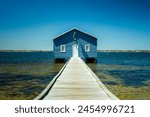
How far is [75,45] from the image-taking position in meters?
28.5

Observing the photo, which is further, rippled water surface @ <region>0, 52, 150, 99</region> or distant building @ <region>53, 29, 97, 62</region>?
distant building @ <region>53, 29, 97, 62</region>

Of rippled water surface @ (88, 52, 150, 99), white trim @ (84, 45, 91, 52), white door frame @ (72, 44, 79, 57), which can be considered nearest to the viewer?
rippled water surface @ (88, 52, 150, 99)

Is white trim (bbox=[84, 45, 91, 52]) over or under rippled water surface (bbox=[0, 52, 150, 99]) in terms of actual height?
over

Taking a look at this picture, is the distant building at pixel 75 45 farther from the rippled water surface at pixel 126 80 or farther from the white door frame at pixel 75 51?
the rippled water surface at pixel 126 80

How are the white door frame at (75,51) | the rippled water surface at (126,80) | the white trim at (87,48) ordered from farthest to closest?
the white trim at (87,48), the white door frame at (75,51), the rippled water surface at (126,80)

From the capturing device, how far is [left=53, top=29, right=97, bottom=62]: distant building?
2852cm

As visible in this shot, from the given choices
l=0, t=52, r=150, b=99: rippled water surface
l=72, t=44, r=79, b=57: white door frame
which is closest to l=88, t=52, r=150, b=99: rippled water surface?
l=0, t=52, r=150, b=99: rippled water surface

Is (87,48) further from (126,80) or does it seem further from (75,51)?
(126,80)

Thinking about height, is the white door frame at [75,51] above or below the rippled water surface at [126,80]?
above

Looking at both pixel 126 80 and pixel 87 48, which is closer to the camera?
pixel 126 80

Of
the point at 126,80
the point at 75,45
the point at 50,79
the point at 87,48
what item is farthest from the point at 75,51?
the point at 126,80

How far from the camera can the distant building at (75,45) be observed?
28516 millimetres

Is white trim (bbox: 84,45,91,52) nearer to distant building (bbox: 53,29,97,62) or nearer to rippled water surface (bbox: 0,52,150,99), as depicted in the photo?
distant building (bbox: 53,29,97,62)

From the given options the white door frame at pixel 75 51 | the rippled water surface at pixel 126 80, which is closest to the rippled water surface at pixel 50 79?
the rippled water surface at pixel 126 80
